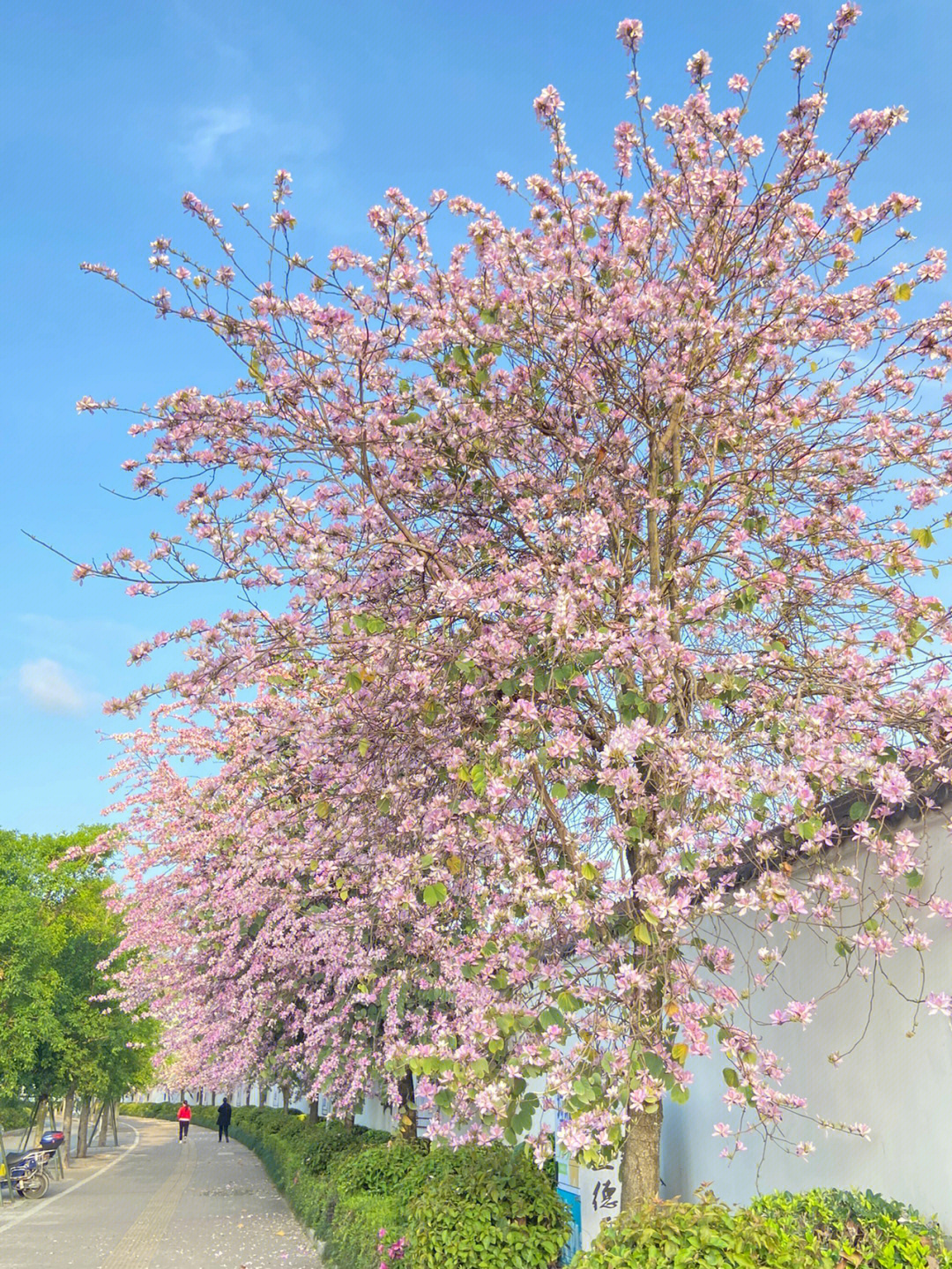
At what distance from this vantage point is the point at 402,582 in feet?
21.4

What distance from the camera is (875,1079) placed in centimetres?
529

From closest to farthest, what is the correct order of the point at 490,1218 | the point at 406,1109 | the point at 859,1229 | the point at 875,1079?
the point at 859,1229 → the point at 875,1079 → the point at 490,1218 → the point at 406,1109

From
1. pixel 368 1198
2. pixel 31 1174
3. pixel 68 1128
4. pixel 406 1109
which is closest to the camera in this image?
pixel 368 1198

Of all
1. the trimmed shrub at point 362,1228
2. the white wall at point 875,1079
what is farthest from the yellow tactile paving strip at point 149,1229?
the white wall at point 875,1079

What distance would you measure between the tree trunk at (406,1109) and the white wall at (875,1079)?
7939 mm

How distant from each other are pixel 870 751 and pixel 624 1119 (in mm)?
2179

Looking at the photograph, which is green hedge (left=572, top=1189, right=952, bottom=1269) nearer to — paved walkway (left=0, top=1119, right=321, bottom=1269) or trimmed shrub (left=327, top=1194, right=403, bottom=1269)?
trimmed shrub (left=327, top=1194, right=403, bottom=1269)

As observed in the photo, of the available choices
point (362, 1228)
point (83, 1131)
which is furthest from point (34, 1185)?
point (362, 1228)

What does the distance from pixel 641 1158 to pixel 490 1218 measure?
1.70m

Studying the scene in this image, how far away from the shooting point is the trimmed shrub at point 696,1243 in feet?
14.8

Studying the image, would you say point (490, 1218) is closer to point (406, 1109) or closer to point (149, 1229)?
point (406, 1109)

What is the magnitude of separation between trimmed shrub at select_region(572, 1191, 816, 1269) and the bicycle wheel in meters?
21.7

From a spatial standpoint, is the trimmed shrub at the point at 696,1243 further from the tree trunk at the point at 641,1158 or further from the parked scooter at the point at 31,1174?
the parked scooter at the point at 31,1174

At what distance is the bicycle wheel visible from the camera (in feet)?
71.2
